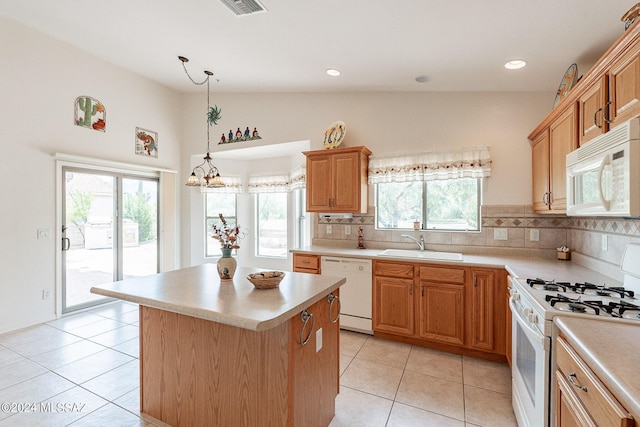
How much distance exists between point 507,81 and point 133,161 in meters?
4.92

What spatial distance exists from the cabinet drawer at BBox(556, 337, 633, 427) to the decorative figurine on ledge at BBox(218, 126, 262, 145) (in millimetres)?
4121

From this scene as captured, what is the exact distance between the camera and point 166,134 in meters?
4.94

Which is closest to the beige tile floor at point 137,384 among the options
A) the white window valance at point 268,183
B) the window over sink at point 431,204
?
the window over sink at point 431,204

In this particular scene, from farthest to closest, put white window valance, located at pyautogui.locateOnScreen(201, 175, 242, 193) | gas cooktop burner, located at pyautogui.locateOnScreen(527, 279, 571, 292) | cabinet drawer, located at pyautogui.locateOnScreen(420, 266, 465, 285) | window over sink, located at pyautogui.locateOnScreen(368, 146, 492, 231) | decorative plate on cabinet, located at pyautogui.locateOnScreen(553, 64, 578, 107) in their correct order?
1. white window valance, located at pyautogui.locateOnScreen(201, 175, 242, 193)
2. window over sink, located at pyautogui.locateOnScreen(368, 146, 492, 231)
3. cabinet drawer, located at pyautogui.locateOnScreen(420, 266, 465, 285)
4. decorative plate on cabinet, located at pyautogui.locateOnScreen(553, 64, 578, 107)
5. gas cooktop burner, located at pyautogui.locateOnScreen(527, 279, 571, 292)

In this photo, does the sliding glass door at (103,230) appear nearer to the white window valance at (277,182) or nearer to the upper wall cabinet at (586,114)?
the white window valance at (277,182)

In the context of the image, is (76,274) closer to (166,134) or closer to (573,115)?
(166,134)

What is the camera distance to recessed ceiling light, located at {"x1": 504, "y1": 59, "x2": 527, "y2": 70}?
98.1 inches


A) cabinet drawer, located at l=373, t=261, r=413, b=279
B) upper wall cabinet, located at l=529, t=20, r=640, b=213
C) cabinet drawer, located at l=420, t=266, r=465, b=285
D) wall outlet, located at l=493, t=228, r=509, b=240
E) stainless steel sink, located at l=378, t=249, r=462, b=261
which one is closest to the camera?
upper wall cabinet, located at l=529, t=20, r=640, b=213

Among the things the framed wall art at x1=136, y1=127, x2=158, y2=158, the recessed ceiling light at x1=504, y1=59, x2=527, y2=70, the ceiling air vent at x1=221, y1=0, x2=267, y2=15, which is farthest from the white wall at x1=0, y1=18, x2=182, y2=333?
the recessed ceiling light at x1=504, y1=59, x2=527, y2=70

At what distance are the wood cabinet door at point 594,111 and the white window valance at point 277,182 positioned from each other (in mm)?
3212

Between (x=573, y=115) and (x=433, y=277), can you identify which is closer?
(x=573, y=115)

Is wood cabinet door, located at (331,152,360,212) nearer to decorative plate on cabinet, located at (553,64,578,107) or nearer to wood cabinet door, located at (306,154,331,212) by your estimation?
wood cabinet door, located at (306,154,331,212)

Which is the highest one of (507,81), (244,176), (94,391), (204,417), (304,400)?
(507,81)

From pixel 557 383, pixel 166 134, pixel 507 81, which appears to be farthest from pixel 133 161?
pixel 557 383
